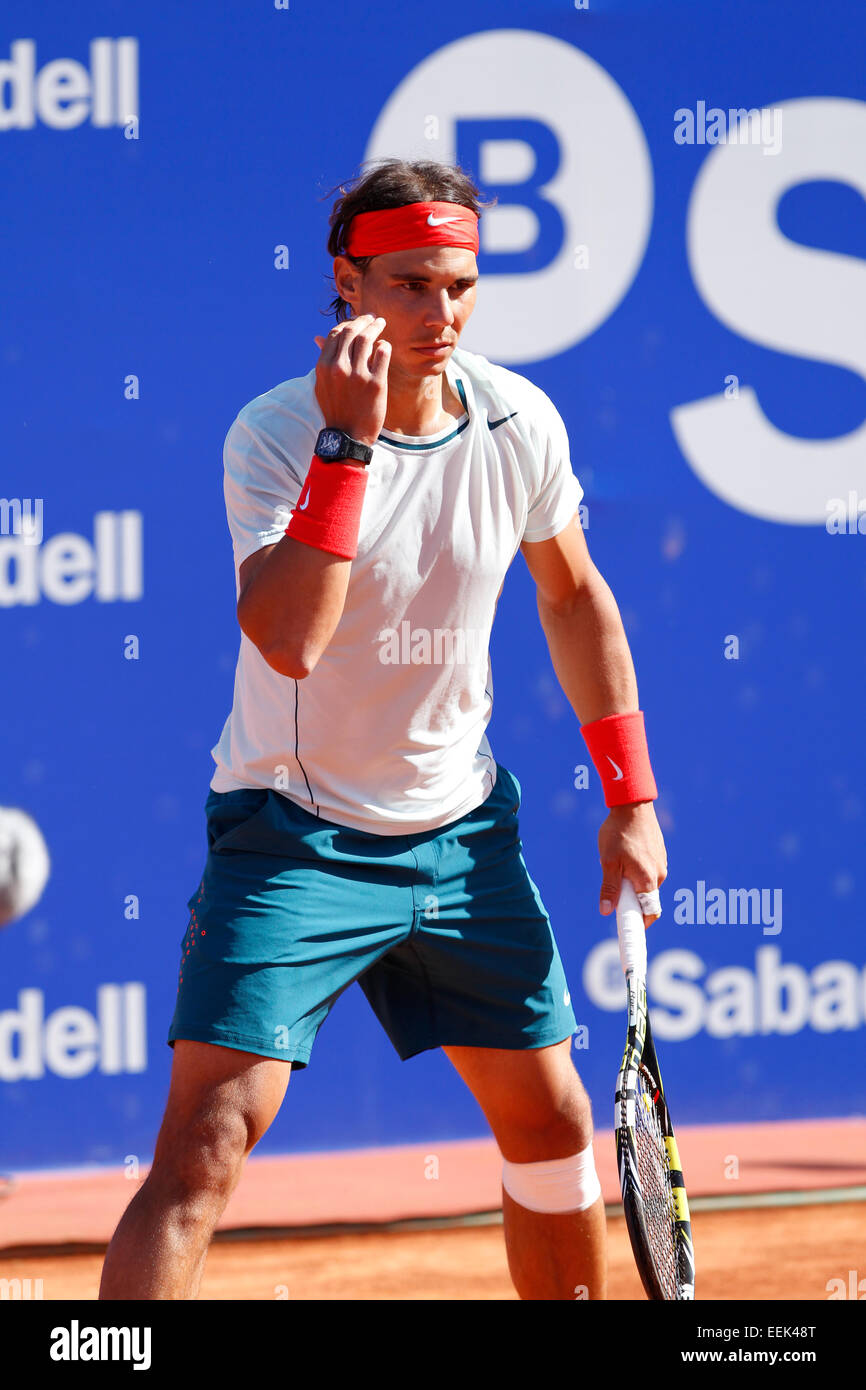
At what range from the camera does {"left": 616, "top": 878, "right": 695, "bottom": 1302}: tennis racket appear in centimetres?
192

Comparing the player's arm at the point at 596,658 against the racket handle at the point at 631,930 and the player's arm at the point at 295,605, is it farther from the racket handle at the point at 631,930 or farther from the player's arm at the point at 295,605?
the player's arm at the point at 295,605

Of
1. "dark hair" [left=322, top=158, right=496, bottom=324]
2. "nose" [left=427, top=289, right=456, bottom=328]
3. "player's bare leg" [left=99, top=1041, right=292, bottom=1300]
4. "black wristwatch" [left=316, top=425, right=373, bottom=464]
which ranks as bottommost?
"player's bare leg" [left=99, top=1041, right=292, bottom=1300]

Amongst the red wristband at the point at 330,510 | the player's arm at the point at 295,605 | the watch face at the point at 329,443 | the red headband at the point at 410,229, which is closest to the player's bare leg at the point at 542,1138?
the player's arm at the point at 295,605

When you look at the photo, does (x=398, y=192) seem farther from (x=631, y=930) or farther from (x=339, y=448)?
(x=631, y=930)

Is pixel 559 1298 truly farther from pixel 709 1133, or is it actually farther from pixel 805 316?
pixel 805 316

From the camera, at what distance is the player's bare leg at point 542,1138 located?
7.16ft

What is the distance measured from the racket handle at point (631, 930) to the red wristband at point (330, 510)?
763 mm

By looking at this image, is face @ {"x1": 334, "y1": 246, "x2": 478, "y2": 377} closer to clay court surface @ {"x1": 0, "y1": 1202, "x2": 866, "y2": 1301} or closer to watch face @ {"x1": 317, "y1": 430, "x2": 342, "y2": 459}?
watch face @ {"x1": 317, "y1": 430, "x2": 342, "y2": 459}

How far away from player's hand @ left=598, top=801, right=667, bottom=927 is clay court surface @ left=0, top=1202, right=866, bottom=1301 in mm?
1120

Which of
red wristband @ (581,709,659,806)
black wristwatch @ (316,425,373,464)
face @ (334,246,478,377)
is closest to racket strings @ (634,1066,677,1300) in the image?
red wristband @ (581,709,659,806)

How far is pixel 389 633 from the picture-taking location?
2.07 m

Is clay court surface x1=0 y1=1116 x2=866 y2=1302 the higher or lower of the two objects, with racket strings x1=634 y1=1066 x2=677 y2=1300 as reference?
lower
